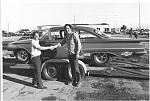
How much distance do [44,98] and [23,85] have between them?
1457mm

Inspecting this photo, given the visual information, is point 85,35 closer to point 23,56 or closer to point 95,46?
point 95,46

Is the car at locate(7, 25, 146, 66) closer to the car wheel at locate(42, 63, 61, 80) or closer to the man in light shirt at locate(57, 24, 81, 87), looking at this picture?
the car wheel at locate(42, 63, 61, 80)

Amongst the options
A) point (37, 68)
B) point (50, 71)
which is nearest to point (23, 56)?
point (50, 71)

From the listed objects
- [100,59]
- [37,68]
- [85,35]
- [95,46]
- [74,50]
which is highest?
[85,35]

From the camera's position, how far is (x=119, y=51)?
7.29 metres

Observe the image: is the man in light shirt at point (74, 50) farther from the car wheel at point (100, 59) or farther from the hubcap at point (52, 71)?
the car wheel at point (100, 59)

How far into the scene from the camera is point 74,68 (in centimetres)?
598

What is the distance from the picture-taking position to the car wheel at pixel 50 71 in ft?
22.1

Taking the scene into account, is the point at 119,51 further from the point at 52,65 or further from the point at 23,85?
the point at 23,85

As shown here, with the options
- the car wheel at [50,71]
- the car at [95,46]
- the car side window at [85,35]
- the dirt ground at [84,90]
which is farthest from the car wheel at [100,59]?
the car wheel at [50,71]

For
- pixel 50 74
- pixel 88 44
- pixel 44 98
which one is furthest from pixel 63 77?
pixel 44 98

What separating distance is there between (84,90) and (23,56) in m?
3.46

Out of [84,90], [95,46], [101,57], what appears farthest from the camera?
[101,57]

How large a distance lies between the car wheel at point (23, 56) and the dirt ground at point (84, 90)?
1.11 meters
